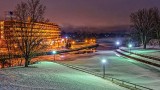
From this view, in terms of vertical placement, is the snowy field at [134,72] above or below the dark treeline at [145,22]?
below

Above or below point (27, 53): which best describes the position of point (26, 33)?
above

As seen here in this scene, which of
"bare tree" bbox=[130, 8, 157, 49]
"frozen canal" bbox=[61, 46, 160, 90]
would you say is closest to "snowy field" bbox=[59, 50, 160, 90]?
"frozen canal" bbox=[61, 46, 160, 90]

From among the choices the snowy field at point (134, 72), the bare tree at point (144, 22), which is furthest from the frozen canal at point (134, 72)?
the bare tree at point (144, 22)

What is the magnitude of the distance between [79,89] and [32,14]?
17.3 m

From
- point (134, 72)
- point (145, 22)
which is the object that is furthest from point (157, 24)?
point (134, 72)

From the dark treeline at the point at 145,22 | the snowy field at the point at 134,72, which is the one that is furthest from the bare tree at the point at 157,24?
the snowy field at the point at 134,72

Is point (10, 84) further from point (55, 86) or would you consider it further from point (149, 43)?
point (149, 43)

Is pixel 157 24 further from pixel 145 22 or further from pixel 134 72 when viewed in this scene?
pixel 134 72

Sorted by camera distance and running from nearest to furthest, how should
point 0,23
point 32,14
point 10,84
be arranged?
1. point 10,84
2. point 32,14
3. point 0,23

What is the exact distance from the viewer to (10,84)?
1861 centimetres

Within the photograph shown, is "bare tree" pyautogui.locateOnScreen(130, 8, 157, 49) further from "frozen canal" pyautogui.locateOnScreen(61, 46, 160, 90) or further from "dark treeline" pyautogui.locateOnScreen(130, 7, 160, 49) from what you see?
"frozen canal" pyautogui.locateOnScreen(61, 46, 160, 90)

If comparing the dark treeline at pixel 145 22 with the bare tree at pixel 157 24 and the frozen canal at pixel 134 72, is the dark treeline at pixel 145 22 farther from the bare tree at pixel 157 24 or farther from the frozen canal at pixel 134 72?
the frozen canal at pixel 134 72

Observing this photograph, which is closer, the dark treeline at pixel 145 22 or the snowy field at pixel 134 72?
the snowy field at pixel 134 72

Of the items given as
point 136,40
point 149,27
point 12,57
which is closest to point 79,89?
point 12,57
